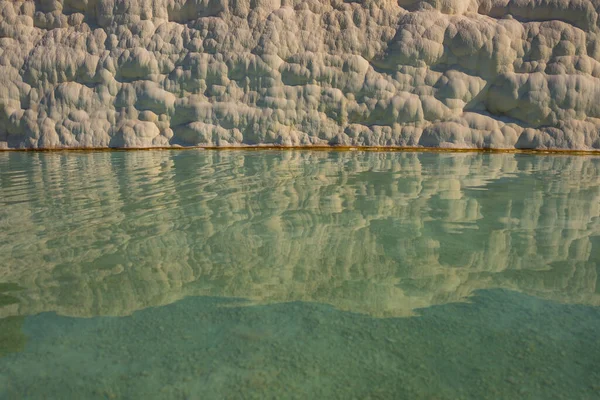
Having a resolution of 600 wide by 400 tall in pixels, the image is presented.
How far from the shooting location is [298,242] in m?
2.68

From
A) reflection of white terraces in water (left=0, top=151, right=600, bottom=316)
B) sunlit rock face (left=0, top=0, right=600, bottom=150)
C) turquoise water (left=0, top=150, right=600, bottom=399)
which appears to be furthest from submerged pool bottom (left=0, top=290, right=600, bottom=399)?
sunlit rock face (left=0, top=0, right=600, bottom=150)

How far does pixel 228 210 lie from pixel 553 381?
260 centimetres

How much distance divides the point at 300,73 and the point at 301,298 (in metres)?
9.08

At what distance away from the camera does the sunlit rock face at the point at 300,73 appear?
9.80m

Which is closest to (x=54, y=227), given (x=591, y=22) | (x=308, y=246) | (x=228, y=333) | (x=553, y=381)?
(x=308, y=246)

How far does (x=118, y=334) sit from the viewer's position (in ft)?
5.35

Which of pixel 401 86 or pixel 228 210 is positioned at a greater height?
pixel 401 86

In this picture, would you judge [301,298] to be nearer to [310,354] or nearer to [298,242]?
[310,354]

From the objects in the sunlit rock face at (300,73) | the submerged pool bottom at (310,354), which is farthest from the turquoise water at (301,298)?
the sunlit rock face at (300,73)

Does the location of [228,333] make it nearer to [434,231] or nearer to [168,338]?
[168,338]

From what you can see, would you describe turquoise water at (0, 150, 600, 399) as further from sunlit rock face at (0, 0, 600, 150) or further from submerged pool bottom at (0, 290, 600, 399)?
sunlit rock face at (0, 0, 600, 150)

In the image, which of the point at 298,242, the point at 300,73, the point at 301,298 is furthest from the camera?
the point at 300,73

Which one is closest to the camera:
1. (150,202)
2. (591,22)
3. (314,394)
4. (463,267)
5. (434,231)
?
(314,394)

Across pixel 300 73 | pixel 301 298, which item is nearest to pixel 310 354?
pixel 301 298
